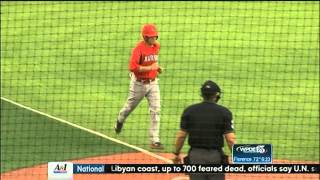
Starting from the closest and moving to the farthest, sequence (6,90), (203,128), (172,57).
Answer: (203,128) → (6,90) → (172,57)

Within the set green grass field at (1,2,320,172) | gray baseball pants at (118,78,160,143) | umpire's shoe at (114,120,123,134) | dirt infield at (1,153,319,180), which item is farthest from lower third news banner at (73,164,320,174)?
umpire's shoe at (114,120,123,134)

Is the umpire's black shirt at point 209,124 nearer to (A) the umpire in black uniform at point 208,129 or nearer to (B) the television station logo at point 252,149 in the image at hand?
(A) the umpire in black uniform at point 208,129

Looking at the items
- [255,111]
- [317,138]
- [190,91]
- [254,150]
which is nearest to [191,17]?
[190,91]

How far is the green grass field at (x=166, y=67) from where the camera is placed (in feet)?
36.8

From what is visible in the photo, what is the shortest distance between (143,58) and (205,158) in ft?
11.6

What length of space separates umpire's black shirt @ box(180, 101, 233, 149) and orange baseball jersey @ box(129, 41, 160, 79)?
3.28 m

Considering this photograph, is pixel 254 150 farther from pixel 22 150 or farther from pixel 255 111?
pixel 255 111

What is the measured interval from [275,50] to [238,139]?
21.6ft

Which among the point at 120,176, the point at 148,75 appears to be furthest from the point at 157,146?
the point at 120,176

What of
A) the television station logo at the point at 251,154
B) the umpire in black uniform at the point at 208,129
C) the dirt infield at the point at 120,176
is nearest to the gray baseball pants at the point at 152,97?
the dirt infield at the point at 120,176

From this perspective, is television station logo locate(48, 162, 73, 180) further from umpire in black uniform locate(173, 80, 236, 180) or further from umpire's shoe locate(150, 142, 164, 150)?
umpire's shoe locate(150, 142, 164, 150)

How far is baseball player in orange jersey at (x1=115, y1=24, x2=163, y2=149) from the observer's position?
9844 mm

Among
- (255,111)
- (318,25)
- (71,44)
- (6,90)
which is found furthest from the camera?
(318,25)

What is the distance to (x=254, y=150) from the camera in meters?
6.65
